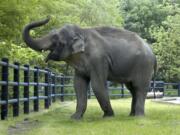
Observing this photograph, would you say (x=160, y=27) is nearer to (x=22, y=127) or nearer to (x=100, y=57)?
(x=100, y=57)

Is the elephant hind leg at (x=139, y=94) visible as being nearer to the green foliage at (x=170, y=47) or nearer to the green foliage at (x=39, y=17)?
the green foliage at (x=39, y=17)

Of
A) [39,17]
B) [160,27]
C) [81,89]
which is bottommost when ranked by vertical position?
[81,89]

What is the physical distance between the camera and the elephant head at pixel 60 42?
35.5ft

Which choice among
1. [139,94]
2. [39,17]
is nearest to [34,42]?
[139,94]

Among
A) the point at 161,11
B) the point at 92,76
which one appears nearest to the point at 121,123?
the point at 92,76

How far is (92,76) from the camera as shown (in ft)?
36.6

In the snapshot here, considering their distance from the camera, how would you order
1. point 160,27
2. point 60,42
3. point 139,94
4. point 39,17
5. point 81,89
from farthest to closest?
point 160,27
point 39,17
point 139,94
point 81,89
point 60,42

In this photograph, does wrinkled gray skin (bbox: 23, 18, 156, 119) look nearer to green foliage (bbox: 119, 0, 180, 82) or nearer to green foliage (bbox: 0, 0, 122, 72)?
green foliage (bbox: 0, 0, 122, 72)

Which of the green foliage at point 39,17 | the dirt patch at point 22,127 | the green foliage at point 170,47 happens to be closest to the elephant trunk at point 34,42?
the green foliage at point 39,17

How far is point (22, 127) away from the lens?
9.75 metres

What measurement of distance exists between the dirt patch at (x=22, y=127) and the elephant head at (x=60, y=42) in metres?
1.41

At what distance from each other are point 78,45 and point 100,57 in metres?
0.55

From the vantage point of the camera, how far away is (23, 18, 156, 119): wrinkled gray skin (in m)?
11.0

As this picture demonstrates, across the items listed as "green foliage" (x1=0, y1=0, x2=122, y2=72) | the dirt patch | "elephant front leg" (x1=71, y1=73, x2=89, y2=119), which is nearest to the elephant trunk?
"green foliage" (x1=0, y1=0, x2=122, y2=72)
